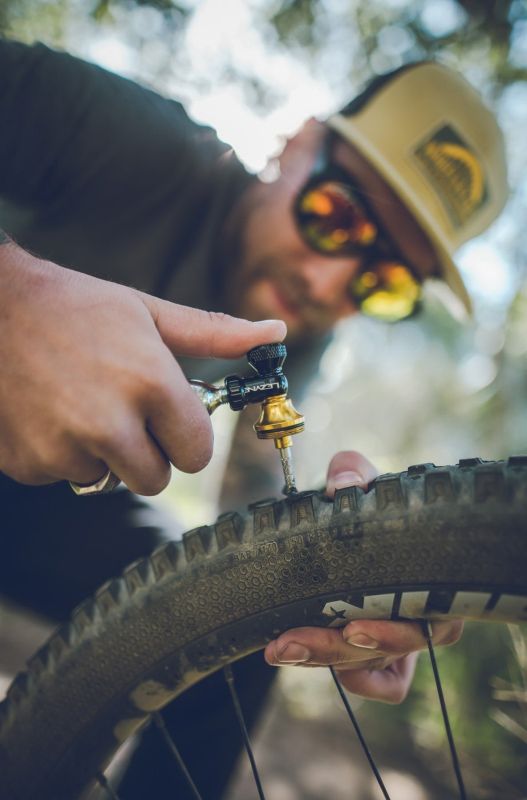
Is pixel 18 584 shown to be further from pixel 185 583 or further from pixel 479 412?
pixel 479 412

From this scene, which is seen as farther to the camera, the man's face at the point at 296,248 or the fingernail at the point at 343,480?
the man's face at the point at 296,248

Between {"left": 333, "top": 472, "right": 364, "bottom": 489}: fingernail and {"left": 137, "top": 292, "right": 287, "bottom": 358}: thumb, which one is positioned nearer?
{"left": 137, "top": 292, "right": 287, "bottom": 358}: thumb

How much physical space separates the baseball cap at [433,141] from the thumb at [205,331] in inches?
62.7

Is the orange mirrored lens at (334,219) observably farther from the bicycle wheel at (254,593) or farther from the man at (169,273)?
the bicycle wheel at (254,593)

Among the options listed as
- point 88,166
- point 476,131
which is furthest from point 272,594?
point 476,131

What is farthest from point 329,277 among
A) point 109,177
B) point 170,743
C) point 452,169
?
point 170,743

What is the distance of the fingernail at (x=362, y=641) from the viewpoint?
74 centimetres

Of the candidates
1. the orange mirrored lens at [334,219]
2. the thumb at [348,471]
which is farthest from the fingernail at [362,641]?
the orange mirrored lens at [334,219]

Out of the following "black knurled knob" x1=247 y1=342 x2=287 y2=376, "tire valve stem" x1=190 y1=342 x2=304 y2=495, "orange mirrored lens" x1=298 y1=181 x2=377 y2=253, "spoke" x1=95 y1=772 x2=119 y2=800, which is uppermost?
"orange mirrored lens" x1=298 y1=181 x2=377 y2=253

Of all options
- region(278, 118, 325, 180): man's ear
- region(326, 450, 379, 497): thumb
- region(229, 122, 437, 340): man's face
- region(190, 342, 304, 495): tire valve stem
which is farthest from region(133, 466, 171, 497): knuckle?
region(278, 118, 325, 180): man's ear

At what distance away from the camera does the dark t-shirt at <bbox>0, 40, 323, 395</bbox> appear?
4.67ft

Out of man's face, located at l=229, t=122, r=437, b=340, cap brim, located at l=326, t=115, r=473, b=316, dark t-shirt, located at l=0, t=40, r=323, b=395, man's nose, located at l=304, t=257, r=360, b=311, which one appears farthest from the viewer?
man's nose, located at l=304, t=257, r=360, b=311

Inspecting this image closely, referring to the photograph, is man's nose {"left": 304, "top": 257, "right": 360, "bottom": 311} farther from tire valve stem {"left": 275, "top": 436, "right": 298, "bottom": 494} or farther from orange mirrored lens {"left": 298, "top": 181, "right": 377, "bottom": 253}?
tire valve stem {"left": 275, "top": 436, "right": 298, "bottom": 494}

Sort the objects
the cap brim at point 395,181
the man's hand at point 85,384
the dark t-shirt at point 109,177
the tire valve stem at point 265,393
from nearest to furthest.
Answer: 1. the man's hand at point 85,384
2. the tire valve stem at point 265,393
3. the dark t-shirt at point 109,177
4. the cap brim at point 395,181
